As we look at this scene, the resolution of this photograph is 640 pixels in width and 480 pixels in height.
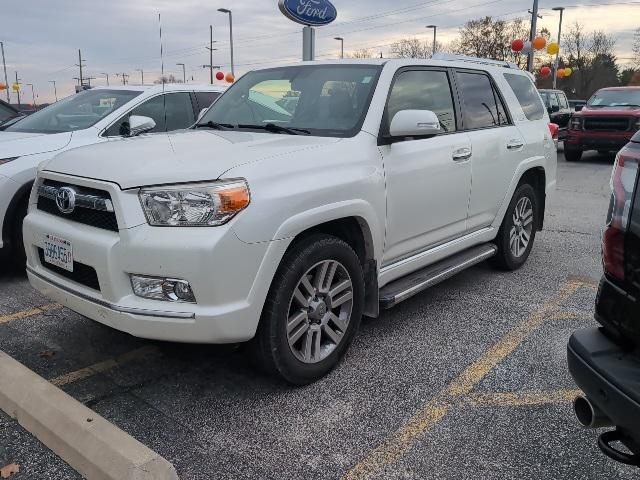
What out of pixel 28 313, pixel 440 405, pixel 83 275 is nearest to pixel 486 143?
pixel 440 405

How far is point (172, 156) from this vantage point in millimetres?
2973

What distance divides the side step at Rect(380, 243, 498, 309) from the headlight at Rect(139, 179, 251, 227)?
4.38 feet

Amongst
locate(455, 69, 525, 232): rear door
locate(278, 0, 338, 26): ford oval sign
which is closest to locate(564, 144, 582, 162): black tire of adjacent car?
locate(278, 0, 338, 26): ford oval sign

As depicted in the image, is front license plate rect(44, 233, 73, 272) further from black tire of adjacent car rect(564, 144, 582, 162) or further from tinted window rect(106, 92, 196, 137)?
black tire of adjacent car rect(564, 144, 582, 162)

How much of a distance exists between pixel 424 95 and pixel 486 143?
0.80 meters

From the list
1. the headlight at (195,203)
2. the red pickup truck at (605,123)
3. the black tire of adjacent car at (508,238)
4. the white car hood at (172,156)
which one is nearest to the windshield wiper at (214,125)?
the white car hood at (172,156)

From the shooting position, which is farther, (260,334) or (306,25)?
(306,25)

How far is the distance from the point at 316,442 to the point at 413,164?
1.92 meters

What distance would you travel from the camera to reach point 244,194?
2.71 m

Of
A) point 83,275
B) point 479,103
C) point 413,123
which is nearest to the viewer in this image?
point 83,275

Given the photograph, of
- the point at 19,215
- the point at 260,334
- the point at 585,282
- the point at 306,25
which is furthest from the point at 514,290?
the point at 306,25

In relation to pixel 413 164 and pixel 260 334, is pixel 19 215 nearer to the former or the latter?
pixel 260 334

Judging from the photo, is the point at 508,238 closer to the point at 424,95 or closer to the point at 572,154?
the point at 424,95

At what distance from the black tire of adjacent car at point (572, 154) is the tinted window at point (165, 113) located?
504 inches
